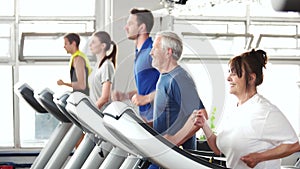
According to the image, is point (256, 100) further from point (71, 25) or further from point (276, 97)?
point (71, 25)

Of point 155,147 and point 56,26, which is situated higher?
point 155,147

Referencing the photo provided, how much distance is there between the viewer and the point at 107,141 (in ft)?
9.93

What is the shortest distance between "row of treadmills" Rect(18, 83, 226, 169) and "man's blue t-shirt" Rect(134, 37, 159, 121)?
0.16 metres

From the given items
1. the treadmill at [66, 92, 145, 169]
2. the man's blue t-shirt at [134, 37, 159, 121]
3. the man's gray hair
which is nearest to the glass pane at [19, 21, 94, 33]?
the treadmill at [66, 92, 145, 169]

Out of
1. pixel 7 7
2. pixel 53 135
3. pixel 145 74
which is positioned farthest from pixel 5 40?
pixel 145 74

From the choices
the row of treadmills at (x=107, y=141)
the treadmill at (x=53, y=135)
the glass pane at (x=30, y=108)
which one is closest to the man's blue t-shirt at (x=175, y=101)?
the row of treadmills at (x=107, y=141)

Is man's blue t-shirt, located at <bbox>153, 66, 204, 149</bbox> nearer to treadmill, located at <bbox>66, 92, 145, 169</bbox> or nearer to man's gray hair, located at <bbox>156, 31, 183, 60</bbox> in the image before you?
man's gray hair, located at <bbox>156, 31, 183, 60</bbox>

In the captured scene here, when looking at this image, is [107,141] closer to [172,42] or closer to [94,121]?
[94,121]

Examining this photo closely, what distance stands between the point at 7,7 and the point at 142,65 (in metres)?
6.09

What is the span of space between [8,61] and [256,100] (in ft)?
19.4

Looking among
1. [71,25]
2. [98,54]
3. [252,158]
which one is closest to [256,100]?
[252,158]

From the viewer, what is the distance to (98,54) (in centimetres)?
314

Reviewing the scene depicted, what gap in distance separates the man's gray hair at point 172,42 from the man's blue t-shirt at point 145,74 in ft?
0.34

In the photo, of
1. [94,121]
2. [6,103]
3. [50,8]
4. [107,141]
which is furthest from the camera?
[50,8]
